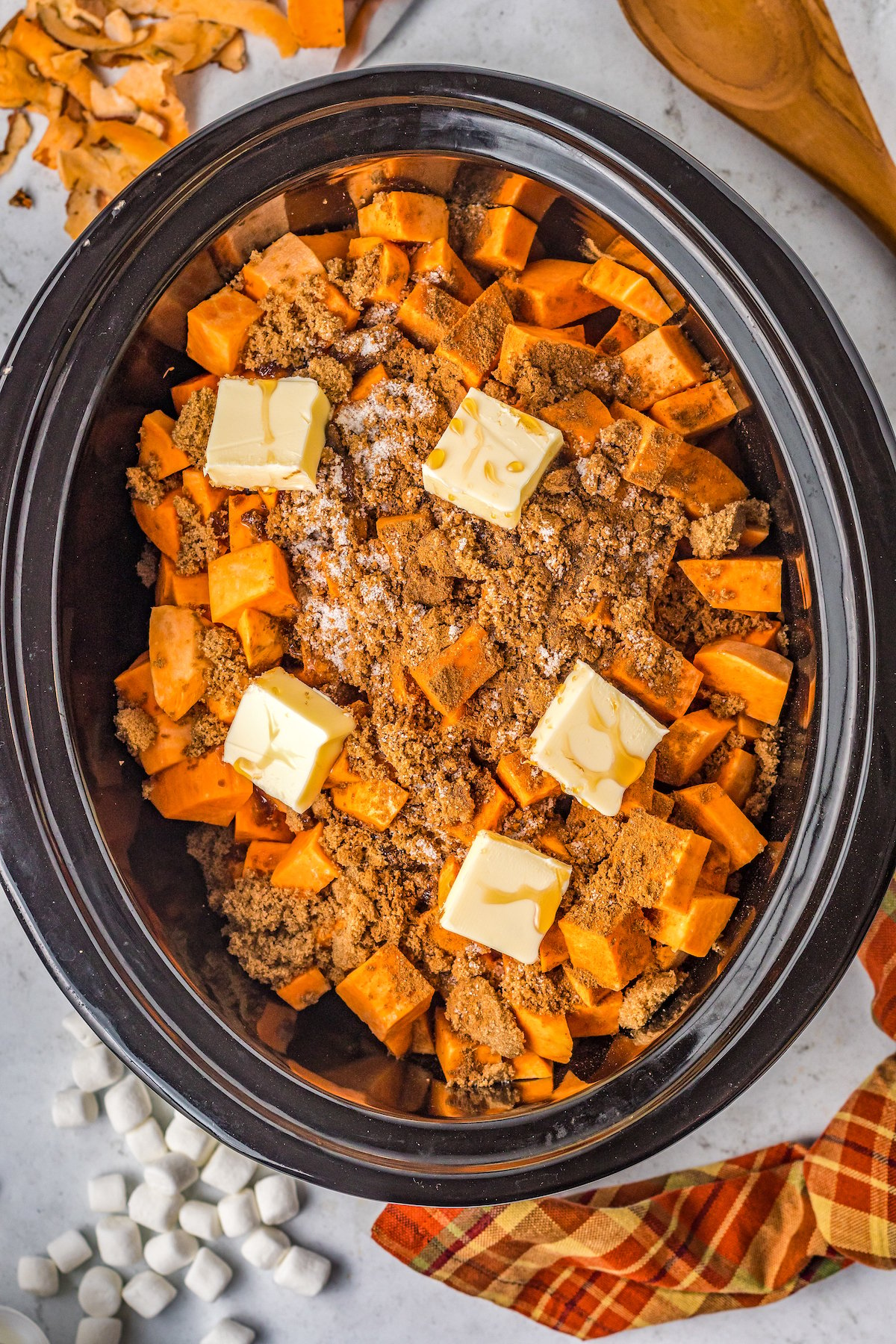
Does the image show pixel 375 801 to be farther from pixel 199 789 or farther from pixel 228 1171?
pixel 228 1171

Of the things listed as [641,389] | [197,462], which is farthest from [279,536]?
[641,389]

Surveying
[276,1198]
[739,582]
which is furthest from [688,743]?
[276,1198]

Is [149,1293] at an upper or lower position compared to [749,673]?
lower

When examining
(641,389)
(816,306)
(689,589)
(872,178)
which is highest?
(872,178)

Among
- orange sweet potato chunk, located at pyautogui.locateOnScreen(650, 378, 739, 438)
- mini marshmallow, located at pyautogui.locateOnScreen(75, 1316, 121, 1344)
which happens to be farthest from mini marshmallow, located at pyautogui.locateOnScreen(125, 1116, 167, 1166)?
orange sweet potato chunk, located at pyautogui.locateOnScreen(650, 378, 739, 438)

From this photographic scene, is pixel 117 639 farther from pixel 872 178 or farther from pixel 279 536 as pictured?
pixel 872 178

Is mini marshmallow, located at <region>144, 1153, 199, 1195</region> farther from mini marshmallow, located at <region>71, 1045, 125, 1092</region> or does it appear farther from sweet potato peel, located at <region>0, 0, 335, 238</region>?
sweet potato peel, located at <region>0, 0, 335, 238</region>
